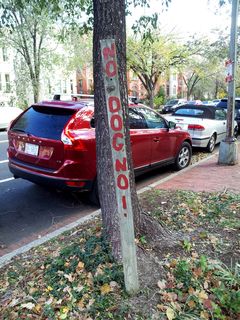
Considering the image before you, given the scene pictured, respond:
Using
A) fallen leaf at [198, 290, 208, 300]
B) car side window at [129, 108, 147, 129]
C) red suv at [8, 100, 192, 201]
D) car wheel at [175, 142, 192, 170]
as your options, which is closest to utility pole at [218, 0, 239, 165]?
car wheel at [175, 142, 192, 170]

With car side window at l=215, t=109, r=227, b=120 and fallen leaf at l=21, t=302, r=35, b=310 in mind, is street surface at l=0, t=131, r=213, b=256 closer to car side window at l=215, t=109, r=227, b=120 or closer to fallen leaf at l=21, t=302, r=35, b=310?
fallen leaf at l=21, t=302, r=35, b=310

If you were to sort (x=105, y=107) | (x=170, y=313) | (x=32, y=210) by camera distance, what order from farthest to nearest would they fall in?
(x=32, y=210)
(x=105, y=107)
(x=170, y=313)

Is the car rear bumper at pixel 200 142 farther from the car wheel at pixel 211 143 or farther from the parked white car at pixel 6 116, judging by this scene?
the parked white car at pixel 6 116

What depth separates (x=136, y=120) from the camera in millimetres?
5691

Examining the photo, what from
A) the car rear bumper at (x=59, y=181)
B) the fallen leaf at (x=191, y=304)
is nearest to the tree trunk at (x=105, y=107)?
the fallen leaf at (x=191, y=304)

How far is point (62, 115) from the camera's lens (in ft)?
15.5

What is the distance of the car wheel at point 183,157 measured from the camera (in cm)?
712

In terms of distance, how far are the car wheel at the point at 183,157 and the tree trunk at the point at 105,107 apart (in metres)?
4.21

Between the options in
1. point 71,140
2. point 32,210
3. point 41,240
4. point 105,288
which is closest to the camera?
point 105,288

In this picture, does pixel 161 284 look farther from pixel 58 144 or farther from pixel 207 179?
pixel 207 179

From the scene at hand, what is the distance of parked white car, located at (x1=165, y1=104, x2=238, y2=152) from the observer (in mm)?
8711

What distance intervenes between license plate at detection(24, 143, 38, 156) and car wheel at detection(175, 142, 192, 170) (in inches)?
137

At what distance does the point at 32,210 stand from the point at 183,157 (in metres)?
3.92

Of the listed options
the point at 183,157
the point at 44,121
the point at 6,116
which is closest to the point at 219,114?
the point at 183,157
